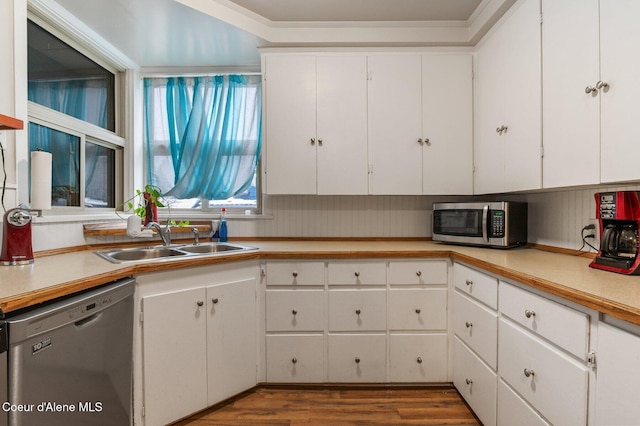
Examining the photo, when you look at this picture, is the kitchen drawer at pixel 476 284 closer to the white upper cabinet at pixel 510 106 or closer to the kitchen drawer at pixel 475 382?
the kitchen drawer at pixel 475 382

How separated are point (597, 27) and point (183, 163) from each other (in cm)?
268

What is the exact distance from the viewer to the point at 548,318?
119cm

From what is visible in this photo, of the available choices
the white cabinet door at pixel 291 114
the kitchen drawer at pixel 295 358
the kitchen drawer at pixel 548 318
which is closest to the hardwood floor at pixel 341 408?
the kitchen drawer at pixel 295 358

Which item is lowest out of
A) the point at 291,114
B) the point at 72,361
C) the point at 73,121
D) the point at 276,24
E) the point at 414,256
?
the point at 72,361

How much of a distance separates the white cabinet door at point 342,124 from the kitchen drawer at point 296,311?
795 millimetres

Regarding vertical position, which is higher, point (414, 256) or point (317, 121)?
point (317, 121)

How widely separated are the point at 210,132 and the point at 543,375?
2.63 metres

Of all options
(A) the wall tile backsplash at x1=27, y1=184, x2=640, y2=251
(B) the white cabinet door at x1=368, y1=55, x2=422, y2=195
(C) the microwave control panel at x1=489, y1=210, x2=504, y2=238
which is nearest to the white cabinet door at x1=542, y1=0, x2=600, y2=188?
(C) the microwave control panel at x1=489, y1=210, x2=504, y2=238

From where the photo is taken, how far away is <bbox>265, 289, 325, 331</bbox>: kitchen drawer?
→ 80.6 inches

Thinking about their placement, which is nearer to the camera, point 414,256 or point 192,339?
point 192,339

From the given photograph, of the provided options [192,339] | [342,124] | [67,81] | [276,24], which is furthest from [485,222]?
[67,81]

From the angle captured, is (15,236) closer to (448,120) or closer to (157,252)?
(157,252)

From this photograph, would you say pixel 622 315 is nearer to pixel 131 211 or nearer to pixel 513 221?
pixel 513 221

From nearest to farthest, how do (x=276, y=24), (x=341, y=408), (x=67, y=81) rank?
(x=341, y=408)
(x=67, y=81)
(x=276, y=24)
